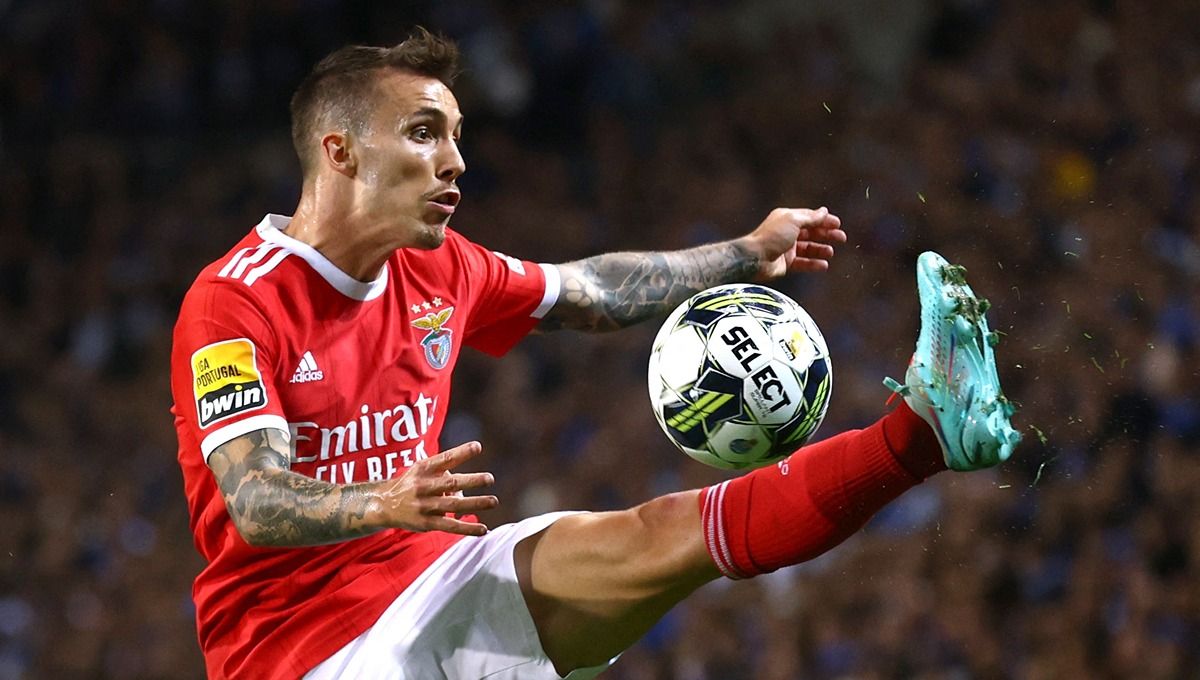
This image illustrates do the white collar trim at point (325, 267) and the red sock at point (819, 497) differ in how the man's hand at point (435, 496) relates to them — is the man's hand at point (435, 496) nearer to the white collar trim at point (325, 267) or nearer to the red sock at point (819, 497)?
the red sock at point (819, 497)

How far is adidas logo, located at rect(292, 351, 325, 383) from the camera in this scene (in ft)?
12.0

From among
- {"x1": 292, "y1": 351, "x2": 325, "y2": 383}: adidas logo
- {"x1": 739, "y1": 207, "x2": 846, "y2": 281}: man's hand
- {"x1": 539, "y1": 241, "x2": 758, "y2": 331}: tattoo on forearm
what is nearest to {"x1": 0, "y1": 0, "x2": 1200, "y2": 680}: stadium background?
{"x1": 739, "y1": 207, "x2": 846, "y2": 281}: man's hand

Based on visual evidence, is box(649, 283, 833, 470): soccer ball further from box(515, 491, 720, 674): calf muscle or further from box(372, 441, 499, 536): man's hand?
box(372, 441, 499, 536): man's hand

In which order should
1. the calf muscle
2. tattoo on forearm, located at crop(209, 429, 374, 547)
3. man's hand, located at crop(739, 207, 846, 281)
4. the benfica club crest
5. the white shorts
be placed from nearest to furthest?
tattoo on forearm, located at crop(209, 429, 374, 547)
the calf muscle
the white shorts
the benfica club crest
man's hand, located at crop(739, 207, 846, 281)

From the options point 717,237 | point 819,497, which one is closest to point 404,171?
point 819,497

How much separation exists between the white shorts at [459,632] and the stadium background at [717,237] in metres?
3.09

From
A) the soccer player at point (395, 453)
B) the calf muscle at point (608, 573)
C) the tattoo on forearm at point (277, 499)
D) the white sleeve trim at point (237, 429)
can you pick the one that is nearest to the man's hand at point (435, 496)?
the tattoo on forearm at point (277, 499)

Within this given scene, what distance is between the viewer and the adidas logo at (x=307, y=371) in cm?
365

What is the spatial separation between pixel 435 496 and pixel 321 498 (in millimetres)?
324

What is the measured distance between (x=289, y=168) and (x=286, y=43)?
87 cm

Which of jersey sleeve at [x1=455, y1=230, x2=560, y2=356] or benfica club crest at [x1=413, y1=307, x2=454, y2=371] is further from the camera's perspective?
jersey sleeve at [x1=455, y1=230, x2=560, y2=356]

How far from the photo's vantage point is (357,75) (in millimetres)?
3875

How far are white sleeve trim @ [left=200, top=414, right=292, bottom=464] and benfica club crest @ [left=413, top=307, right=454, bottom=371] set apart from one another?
2.08ft

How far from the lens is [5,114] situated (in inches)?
414
